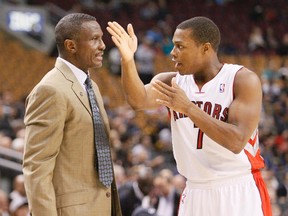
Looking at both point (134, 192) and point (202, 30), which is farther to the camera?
point (134, 192)

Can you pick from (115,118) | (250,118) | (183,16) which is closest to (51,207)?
(250,118)

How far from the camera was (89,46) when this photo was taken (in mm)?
3514

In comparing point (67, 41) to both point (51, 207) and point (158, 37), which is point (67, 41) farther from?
point (158, 37)

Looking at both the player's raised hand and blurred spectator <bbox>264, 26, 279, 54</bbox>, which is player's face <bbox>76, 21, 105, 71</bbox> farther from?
blurred spectator <bbox>264, 26, 279, 54</bbox>

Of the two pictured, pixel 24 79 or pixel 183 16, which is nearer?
pixel 24 79

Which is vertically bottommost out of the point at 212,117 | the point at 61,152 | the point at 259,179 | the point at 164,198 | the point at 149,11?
the point at 164,198

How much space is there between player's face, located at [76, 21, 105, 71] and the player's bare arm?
344 millimetres

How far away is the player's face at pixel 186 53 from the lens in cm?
377

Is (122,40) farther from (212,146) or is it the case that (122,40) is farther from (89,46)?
(212,146)

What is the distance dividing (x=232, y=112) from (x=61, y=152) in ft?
3.09

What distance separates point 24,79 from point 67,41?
36.9 ft

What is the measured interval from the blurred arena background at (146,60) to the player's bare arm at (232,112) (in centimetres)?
409

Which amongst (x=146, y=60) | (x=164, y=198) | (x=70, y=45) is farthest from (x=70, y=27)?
(x=146, y=60)

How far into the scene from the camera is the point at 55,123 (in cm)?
332
